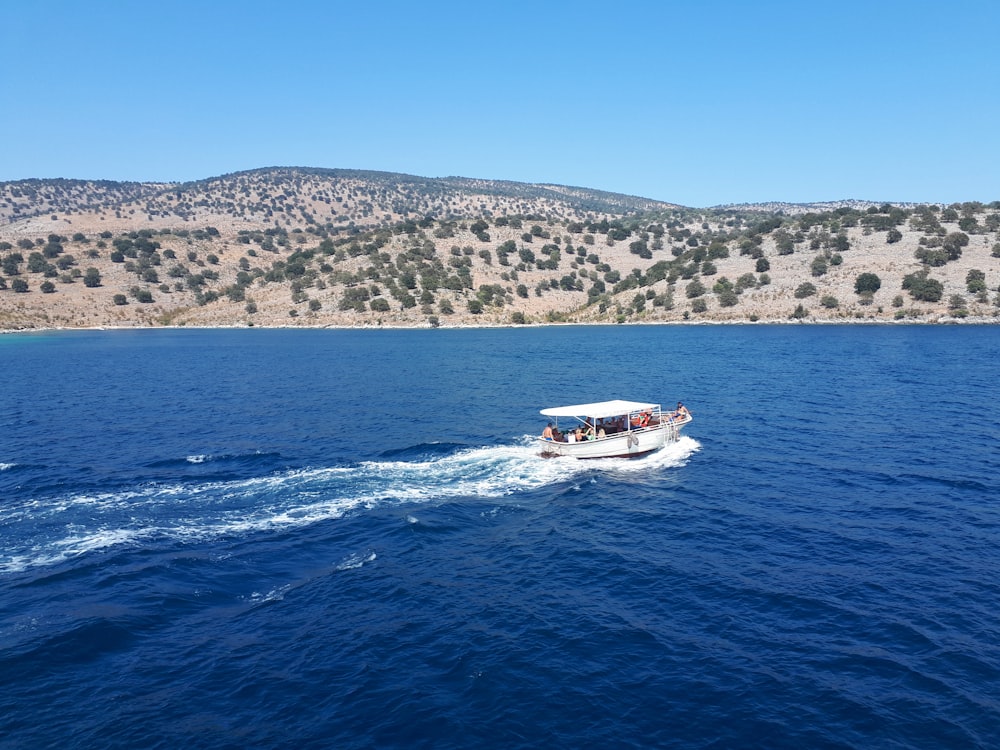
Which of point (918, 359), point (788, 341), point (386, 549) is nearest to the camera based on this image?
point (386, 549)

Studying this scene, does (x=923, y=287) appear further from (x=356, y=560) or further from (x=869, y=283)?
(x=356, y=560)

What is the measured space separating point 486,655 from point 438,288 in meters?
154

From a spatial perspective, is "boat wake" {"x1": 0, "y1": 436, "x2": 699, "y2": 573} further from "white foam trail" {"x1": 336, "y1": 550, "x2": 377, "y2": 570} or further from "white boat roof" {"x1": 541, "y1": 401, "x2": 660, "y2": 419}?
"white foam trail" {"x1": 336, "y1": 550, "x2": 377, "y2": 570}

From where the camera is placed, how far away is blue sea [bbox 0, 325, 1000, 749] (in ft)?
60.1

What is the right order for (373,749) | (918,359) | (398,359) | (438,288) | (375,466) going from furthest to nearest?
1. (438,288)
2. (398,359)
3. (918,359)
4. (375,466)
5. (373,749)

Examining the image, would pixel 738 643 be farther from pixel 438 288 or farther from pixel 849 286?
pixel 438 288

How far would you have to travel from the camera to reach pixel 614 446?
143ft

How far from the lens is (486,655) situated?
2116cm

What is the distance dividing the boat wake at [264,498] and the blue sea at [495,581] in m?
0.21

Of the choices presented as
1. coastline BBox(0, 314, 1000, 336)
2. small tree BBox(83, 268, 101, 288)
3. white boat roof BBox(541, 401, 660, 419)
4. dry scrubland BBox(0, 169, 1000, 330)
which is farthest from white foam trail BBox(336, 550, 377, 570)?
small tree BBox(83, 268, 101, 288)

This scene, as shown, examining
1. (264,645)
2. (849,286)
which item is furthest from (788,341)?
(264,645)

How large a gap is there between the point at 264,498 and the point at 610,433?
21.1 m

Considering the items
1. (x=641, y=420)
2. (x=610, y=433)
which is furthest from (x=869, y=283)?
(x=610, y=433)

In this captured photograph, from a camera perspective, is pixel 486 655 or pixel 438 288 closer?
pixel 486 655
